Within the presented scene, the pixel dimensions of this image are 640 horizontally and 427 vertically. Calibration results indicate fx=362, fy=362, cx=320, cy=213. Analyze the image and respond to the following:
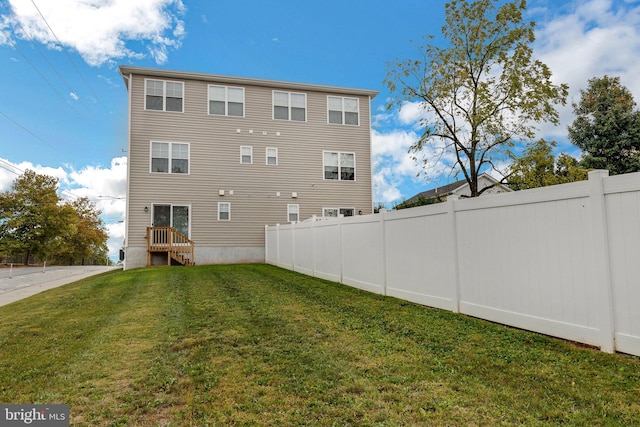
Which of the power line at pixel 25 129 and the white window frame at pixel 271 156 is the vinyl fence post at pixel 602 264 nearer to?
the white window frame at pixel 271 156

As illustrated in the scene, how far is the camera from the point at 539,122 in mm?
8180

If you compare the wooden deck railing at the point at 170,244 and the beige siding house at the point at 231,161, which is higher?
the beige siding house at the point at 231,161

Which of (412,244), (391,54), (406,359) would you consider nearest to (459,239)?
(412,244)

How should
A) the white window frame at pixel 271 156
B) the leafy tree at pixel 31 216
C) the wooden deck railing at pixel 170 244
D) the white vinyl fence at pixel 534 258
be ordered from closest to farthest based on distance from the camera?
the white vinyl fence at pixel 534 258, the wooden deck railing at pixel 170 244, the white window frame at pixel 271 156, the leafy tree at pixel 31 216

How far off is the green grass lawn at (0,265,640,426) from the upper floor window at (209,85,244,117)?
11733mm

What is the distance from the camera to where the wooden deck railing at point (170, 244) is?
1384cm

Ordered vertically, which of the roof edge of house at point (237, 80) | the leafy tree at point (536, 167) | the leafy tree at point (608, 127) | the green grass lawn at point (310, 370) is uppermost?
the roof edge of house at point (237, 80)

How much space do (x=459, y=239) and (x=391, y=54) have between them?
20.0 feet

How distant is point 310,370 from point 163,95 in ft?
48.1

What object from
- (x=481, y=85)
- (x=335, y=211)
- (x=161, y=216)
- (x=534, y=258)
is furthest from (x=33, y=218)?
(x=534, y=258)

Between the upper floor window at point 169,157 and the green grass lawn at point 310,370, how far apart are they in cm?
1001

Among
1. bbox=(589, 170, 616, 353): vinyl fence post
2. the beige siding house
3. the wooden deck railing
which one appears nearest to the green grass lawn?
bbox=(589, 170, 616, 353): vinyl fence post

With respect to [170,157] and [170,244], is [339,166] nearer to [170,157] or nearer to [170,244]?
[170,157]

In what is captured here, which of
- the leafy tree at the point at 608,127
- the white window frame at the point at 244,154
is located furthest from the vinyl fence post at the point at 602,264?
the leafy tree at the point at 608,127
